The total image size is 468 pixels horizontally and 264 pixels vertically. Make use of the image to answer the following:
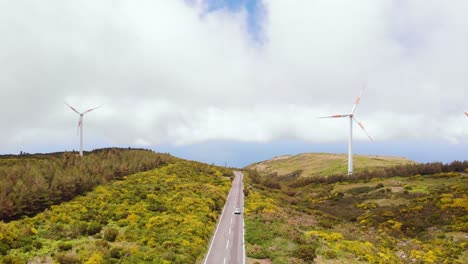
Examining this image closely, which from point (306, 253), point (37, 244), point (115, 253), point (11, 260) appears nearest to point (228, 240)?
point (306, 253)

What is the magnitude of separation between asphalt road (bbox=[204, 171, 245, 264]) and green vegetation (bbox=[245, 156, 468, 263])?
1652mm

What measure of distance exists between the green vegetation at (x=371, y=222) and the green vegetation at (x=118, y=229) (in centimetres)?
949

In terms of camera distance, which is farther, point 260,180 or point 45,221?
point 260,180

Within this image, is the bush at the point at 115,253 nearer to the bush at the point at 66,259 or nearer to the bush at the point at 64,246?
the bush at the point at 66,259

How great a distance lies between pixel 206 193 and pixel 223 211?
32.5ft

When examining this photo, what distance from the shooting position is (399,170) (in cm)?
14388

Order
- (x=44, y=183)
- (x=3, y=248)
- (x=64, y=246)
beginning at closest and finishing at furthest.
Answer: (x=3, y=248) → (x=64, y=246) → (x=44, y=183)

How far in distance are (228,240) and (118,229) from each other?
16.8 m

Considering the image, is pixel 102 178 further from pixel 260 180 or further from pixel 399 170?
pixel 399 170

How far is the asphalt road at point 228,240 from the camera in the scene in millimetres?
45094

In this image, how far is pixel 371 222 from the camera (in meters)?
81.3

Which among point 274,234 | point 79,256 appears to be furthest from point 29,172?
point 274,234

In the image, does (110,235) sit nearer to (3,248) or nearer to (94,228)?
(94,228)

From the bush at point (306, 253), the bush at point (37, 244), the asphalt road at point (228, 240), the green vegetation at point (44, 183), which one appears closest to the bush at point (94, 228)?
the bush at point (37, 244)
